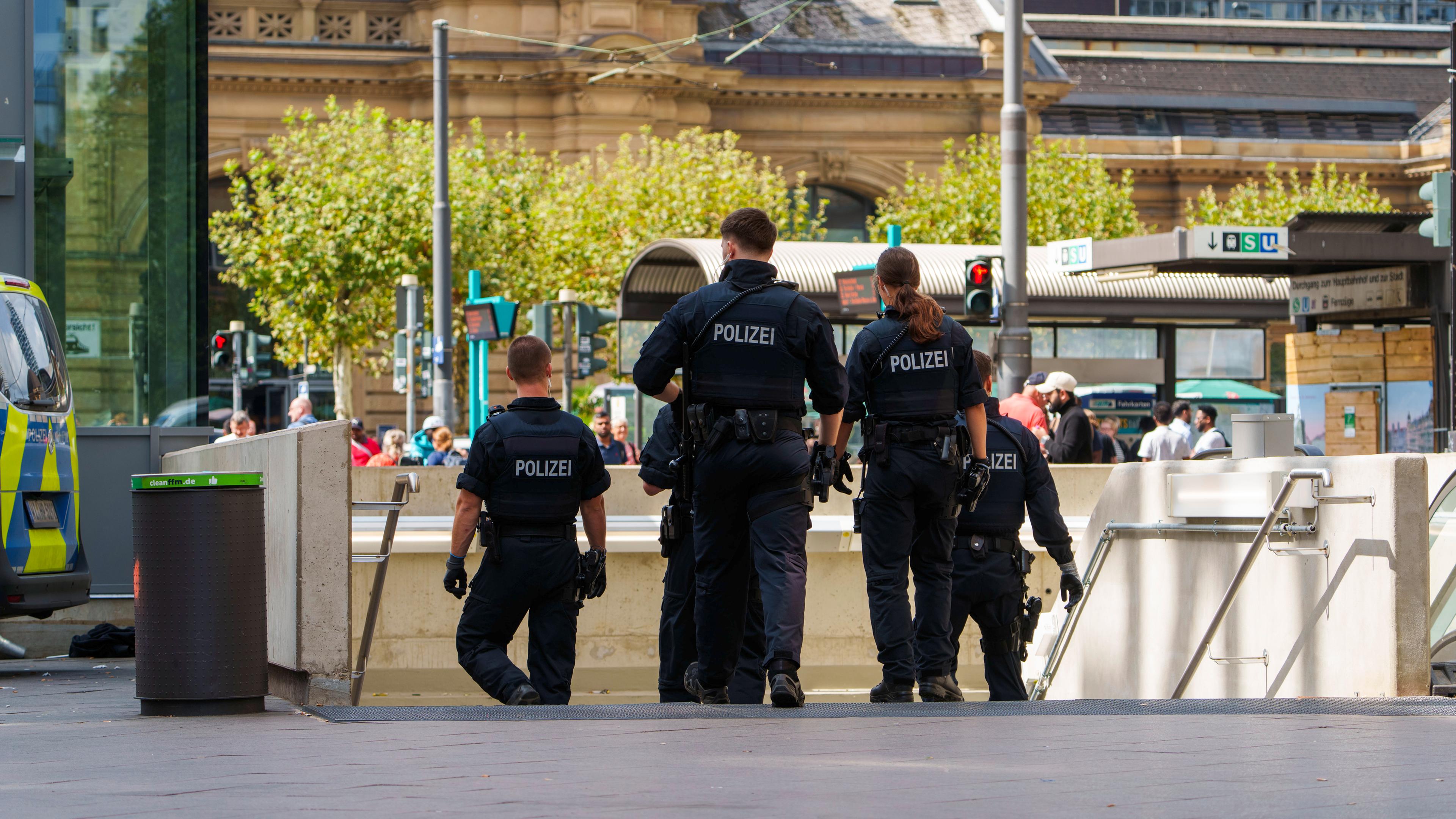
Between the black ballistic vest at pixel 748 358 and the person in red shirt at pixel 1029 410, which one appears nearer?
the black ballistic vest at pixel 748 358

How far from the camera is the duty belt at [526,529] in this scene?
8445 mm

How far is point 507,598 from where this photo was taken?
8484mm

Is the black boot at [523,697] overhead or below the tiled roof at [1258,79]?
below

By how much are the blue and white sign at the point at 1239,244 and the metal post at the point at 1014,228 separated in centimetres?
166

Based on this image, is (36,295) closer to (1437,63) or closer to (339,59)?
(339,59)

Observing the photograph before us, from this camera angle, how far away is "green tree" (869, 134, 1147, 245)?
44.5m

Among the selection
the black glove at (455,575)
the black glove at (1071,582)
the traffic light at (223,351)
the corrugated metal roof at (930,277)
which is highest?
the corrugated metal roof at (930,277)

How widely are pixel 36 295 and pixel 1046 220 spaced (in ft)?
118

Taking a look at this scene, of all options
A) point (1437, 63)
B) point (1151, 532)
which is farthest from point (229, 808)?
point (1437, 63)

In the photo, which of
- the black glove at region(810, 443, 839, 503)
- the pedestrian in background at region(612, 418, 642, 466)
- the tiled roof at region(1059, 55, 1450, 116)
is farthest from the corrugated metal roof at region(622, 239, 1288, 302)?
the tiled roof at region(1059, 55, 1450, 116)

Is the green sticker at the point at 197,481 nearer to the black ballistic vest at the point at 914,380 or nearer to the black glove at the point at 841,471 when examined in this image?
the black glove at the point at 841,471

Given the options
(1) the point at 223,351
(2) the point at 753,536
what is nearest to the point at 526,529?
(2) the point at 753,536

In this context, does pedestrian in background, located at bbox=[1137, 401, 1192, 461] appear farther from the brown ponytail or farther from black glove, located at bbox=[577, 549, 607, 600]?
black glove, located at bbox=[577, 549, 607, 600]

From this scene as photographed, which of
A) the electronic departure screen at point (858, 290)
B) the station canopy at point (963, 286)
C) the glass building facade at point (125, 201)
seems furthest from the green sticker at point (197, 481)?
the station canopy at point (963, 286)
